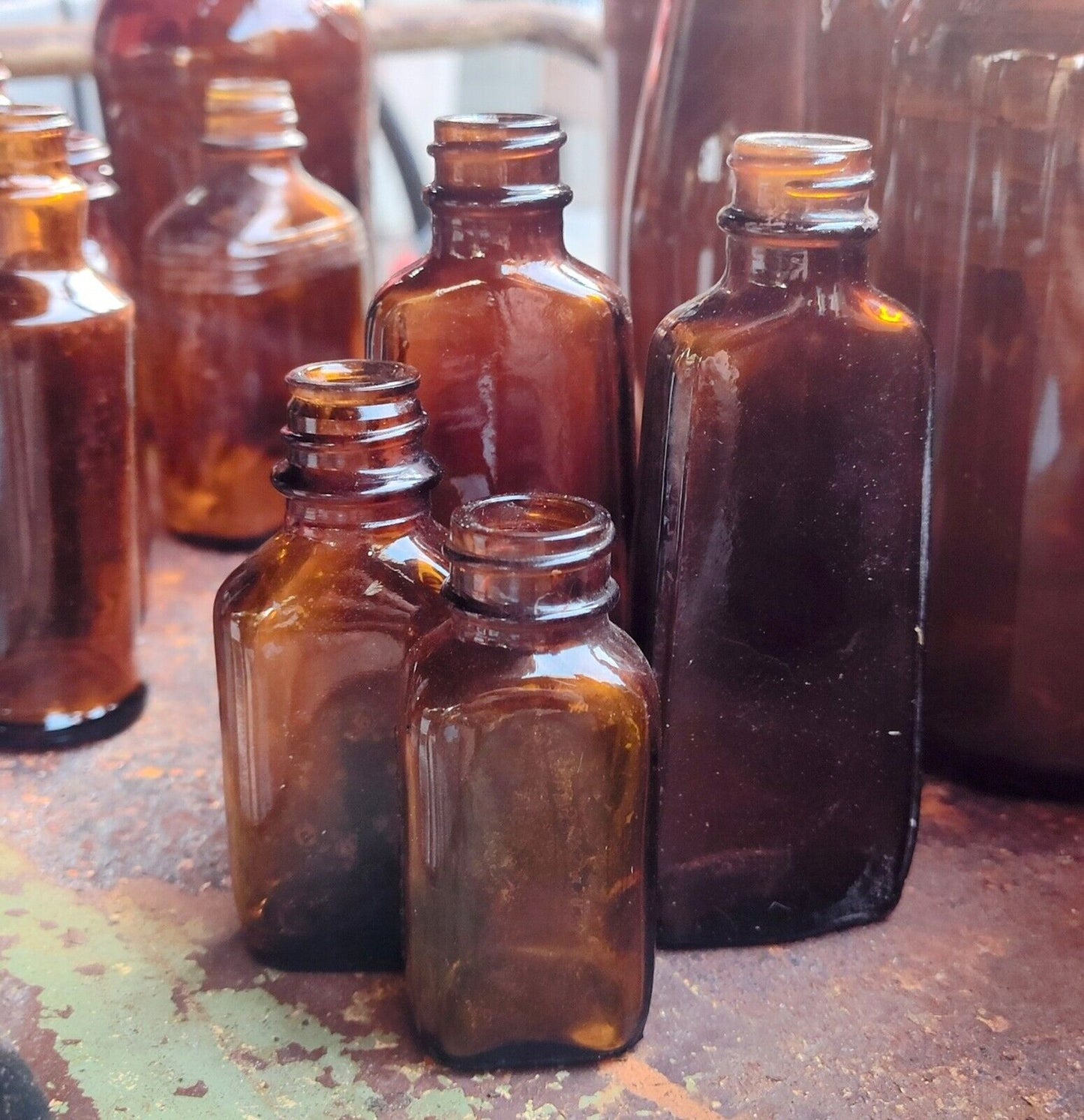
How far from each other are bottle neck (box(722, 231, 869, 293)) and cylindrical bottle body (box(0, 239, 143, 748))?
351 mm

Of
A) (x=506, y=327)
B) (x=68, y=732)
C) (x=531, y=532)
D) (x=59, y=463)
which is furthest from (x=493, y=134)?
(x=68, y=732)

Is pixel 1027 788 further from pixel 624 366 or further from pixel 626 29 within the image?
pixel 626 29

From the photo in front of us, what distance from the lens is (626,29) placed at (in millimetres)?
932

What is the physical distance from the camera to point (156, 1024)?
20.8 inches

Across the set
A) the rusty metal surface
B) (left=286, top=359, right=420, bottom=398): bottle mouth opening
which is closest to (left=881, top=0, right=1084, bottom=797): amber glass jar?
the rusty metal surface

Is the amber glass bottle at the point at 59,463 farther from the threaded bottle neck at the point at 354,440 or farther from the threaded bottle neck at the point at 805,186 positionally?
the threaded bottle neck at the point at 805,186

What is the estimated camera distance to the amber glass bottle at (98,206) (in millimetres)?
806

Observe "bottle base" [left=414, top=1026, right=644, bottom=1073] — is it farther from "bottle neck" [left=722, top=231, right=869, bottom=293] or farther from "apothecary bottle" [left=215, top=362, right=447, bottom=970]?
"bottle neck" [left=722, top=231, right=869, bottom=293]

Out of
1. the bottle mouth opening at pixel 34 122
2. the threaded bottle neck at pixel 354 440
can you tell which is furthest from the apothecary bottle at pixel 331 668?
the bottle mouth opening at pixel 34 122

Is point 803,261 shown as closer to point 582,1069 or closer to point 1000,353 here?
point 1000,353

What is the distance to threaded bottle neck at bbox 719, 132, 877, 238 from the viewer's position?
51 cm

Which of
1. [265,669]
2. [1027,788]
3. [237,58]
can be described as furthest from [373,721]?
[237,58]

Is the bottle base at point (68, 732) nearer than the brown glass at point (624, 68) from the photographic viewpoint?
Yes

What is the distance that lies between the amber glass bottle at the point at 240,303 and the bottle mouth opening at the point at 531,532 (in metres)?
0.45
